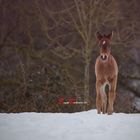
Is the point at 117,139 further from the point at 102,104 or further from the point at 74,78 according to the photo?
the point at 74,78

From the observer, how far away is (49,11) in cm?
827

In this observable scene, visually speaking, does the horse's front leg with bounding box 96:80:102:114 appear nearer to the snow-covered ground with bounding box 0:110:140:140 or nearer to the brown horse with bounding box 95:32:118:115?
the brown horse with bounding box 95:32:118:115

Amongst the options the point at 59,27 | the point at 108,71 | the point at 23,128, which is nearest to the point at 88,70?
the point at 59,27

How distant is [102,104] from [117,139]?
131cm

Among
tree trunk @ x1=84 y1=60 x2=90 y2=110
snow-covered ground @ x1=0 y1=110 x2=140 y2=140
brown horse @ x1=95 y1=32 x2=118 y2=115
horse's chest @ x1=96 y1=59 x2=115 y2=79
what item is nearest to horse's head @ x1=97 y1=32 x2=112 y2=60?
brown horse @ x1=95 y1=32 x2=118 y2=115

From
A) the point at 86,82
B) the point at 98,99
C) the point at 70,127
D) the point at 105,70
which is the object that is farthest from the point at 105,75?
the point at 86,82

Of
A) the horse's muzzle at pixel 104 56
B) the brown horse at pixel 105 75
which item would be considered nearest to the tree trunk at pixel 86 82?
the brown horse at pixel 105 75

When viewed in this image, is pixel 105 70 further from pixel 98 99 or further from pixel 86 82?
pixel 86 82

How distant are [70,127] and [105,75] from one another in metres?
1.23

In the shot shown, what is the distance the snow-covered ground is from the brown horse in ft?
1.46

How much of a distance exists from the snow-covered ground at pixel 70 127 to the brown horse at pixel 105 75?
1.46ft

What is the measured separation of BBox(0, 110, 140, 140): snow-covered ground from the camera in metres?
5.53

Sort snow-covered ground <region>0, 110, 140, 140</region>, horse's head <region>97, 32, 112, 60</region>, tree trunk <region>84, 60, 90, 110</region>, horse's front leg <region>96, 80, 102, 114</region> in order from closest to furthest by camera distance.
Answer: snow-covered ground <region>0, 110, 140, 140</region> < horse's head <region>97, 32, 112, 60</region> < horse's front leg <region>96, 80, 102, 114</region> < tree trunk <region>84, 60, 90, 110</region>

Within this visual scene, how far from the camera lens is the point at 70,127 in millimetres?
5750
